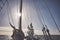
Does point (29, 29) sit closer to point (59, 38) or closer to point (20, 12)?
point (20, 12)

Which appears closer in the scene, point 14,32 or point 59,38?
point 14,32

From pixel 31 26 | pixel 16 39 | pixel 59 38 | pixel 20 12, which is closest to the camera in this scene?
pixel 16 39

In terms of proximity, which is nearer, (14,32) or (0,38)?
(14,32)

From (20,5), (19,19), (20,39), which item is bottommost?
(20,39)

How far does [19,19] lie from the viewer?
26.1 metres

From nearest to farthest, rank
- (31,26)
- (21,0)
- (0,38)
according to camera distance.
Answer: (21,0), (31,26), (0,38)

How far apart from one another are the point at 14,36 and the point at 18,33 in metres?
0.60

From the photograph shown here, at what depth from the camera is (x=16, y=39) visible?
24469mm

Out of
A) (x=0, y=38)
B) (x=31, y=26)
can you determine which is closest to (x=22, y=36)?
(x=31, y=26)

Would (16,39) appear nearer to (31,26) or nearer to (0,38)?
(31,26)

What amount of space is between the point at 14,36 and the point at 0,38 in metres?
58.1

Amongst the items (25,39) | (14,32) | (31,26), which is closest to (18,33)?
(14,32)

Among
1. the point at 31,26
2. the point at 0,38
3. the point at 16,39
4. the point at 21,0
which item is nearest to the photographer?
the point at 16,39

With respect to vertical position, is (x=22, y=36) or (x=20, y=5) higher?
(x=20, y=5)
